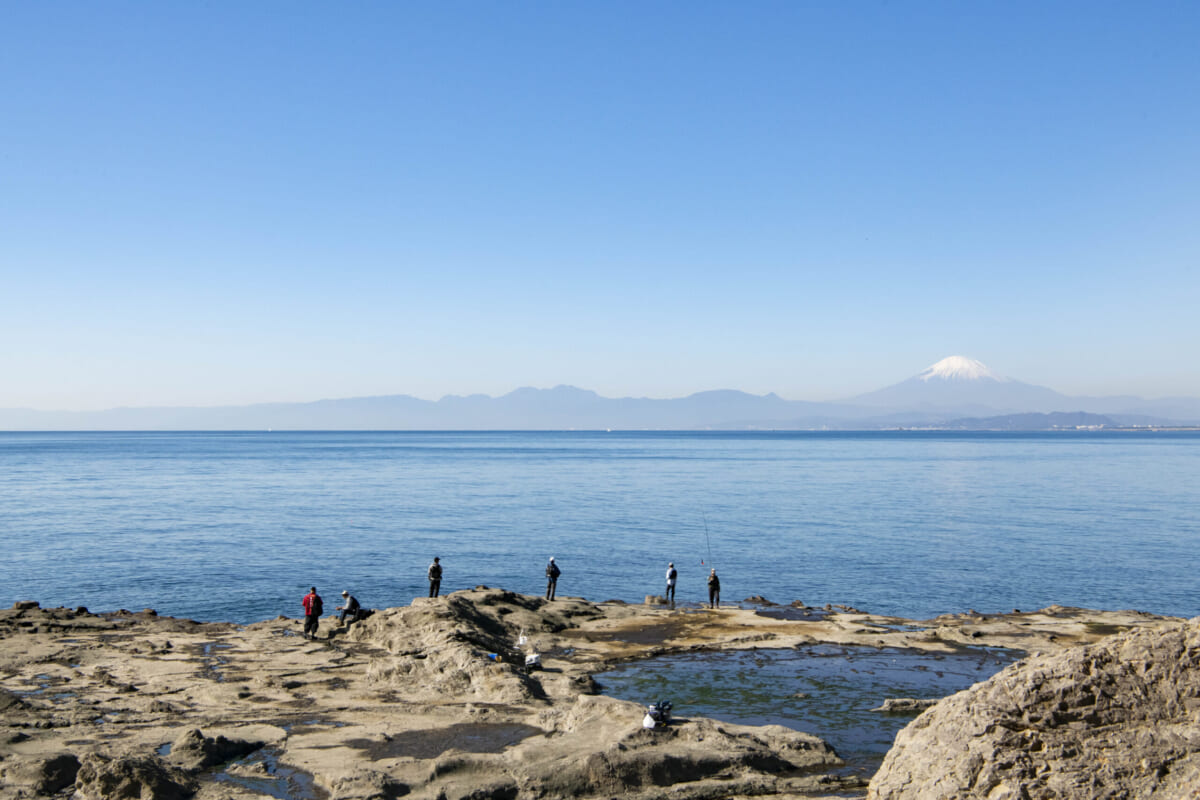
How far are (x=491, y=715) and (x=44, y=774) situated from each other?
27.6ft

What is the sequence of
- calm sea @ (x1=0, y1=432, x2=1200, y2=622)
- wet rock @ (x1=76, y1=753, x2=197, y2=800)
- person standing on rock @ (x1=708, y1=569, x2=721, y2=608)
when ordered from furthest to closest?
1. calm sea @ (x1=0, y1=432, x2=1200, y2=622)
2. person standing on rock @ (x1=708, y1=569, x2=721, y2=608)
3. wet rock @ (x1=76, y1=753, x2=197, y2=800)

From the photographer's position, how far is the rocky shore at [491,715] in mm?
10641

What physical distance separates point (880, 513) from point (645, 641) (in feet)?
164

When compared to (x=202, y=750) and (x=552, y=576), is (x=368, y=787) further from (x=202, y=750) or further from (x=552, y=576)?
(x=552, y=576)

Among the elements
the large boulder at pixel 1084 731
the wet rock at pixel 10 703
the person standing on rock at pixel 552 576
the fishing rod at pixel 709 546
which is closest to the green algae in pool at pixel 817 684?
the large boulder at pixel 1084 731

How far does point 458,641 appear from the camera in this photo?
894 inches

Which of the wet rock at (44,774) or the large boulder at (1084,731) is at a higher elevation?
the large boulder at (1084,731)

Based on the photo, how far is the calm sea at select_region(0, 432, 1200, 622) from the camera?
39250mm

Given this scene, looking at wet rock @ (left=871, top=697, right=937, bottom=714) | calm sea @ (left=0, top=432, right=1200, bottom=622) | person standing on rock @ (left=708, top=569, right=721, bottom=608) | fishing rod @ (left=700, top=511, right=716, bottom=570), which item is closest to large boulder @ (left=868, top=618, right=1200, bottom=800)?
wet rock @ (left=871, top=697, right=937, bottom=714)

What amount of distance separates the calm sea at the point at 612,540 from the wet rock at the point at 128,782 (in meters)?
22.1

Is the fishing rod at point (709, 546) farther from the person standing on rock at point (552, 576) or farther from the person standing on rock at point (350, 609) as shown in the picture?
the person standing on rock at point (350, 609)

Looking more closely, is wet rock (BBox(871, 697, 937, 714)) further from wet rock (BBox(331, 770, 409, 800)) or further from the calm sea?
the calm sea

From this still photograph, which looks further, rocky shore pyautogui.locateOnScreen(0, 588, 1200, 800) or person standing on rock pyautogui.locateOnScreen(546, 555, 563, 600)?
person standing on rock pyautogui.locateOnScreen(546, 555, 563, 600)

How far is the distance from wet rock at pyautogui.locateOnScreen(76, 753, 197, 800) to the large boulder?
11.9 m
